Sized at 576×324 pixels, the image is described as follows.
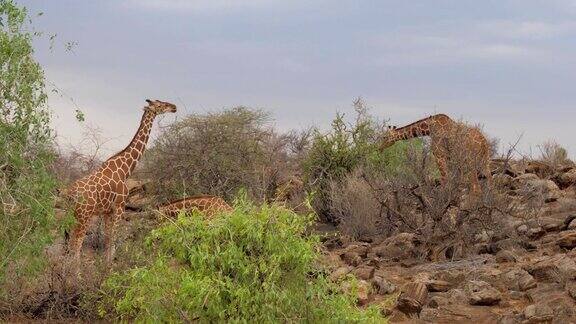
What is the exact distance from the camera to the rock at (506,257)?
14.8 metres

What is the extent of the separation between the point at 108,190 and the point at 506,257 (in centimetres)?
630

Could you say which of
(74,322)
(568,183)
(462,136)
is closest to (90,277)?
(74,322)

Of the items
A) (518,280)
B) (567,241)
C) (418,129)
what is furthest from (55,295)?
(418,129)

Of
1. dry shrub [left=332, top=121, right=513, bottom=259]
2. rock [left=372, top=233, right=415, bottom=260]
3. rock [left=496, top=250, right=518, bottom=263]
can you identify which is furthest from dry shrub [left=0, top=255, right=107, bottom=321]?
rock [left=496, top=250, right=518, bottom=263]

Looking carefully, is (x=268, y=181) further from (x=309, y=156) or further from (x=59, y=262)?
(x=59, y=262)

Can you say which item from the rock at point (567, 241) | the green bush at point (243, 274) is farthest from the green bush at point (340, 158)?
the green bush at point (243, 274)

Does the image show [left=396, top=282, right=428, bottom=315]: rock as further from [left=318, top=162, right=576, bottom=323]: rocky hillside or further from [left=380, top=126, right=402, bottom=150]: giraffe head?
[left=380, top=126, right=402, bottom=150]: giraffe head

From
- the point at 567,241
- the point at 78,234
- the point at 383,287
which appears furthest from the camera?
the point at 567,241

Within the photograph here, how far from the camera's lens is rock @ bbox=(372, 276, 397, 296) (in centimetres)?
1315

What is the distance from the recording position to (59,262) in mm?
13047

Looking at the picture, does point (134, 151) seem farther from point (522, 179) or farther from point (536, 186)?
point (522, 179)

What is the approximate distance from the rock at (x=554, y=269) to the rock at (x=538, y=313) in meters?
1.39

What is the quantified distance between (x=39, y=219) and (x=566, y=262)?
687 centimetres

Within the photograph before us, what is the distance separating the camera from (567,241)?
49.6 ft
